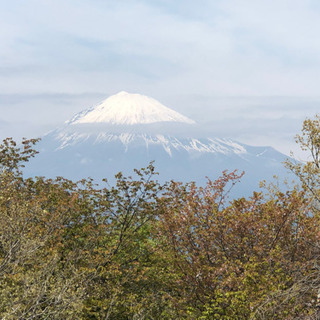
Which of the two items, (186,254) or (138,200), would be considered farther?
(138,200)

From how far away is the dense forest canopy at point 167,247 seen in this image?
16.8m

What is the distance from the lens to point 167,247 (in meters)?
20.8

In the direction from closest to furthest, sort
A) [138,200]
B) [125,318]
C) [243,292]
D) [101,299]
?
[243,292] → [101,299] → [125,318] → [138,200]

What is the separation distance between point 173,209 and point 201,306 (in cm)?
466

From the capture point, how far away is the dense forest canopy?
16750mm

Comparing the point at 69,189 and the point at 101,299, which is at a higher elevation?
the point at 69,189

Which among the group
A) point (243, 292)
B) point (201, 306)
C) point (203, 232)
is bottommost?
point (201, 306)

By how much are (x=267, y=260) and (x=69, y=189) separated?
12.0 meters

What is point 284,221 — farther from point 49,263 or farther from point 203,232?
point 49,263

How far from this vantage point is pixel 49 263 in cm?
1720

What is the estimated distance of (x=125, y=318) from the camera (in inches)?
859

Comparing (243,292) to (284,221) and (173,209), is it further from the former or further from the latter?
(173,209)

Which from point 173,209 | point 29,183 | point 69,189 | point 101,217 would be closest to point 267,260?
point 173,209

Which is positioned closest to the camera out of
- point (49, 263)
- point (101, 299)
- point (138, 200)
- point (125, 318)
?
point (49, 263)
